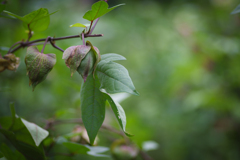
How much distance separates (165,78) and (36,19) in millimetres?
1700

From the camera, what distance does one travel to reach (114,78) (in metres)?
0.32

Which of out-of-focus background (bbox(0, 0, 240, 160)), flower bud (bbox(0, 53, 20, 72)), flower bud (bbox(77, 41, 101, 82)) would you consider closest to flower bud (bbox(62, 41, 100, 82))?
flower bud (bbox(77, 41, 101, 82))

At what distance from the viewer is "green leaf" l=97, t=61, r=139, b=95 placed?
1.00 feet

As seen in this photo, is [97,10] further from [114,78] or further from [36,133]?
[36,133]

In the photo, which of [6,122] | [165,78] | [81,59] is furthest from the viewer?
[165,78]

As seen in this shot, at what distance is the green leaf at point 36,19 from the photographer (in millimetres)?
→ 344

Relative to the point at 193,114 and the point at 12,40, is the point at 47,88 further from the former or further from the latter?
the point at 193,114

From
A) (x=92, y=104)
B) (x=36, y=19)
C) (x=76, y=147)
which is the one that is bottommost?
(x=76, y=147)

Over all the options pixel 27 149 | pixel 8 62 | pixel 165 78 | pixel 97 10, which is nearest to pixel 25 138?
pixel 27 149

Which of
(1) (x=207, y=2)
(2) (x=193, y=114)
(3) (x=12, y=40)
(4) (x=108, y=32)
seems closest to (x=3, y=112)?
(3) (x=12, y=40)

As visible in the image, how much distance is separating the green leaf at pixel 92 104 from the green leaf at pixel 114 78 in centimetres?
2

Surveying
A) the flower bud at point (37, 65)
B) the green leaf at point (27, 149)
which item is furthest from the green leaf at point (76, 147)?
the flower bud at point (37, 65)

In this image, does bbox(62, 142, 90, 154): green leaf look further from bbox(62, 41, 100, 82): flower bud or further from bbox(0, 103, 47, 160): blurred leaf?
bbox(62, 41, 100, 82): flower bud

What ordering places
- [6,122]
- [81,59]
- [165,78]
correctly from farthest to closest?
1. [165,78]
2. [6,122]
3. [81,59]
